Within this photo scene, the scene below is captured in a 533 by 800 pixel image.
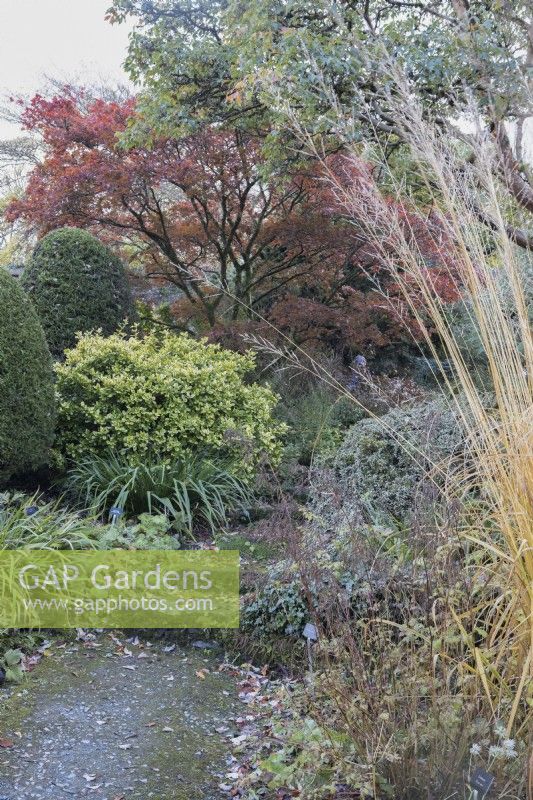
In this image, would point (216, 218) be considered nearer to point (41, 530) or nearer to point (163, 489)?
point (163, 489)

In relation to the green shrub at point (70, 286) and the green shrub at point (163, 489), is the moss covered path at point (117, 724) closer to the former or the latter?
the green shrub at point (163, 489)

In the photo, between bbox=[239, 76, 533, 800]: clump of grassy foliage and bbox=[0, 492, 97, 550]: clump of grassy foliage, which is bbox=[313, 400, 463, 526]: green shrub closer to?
bbox=[0, 492, 97, 550]: clump of grassy foliage

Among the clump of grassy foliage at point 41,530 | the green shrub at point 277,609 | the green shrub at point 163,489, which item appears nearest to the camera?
the green shrub at point 277,609

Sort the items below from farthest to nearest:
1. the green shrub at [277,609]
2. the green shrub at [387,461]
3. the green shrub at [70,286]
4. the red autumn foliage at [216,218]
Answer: the red autumn foliage at [216,218]
the green shrub at [70,286]
the green shrub at [387,461]
the green shrub at [277,609]

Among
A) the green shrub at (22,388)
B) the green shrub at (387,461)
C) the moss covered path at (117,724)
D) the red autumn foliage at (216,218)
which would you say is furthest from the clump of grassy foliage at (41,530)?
the red autumn foliage at (216,218)

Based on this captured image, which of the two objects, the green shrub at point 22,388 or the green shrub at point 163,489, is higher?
the green shrub at point 22,388

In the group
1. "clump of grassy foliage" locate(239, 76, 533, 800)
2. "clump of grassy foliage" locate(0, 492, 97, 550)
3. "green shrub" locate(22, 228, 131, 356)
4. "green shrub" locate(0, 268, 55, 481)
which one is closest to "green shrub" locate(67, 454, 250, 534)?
"green shrub" locate(0, 268, 55, 481)

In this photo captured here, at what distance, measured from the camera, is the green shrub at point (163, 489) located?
4.30 metres

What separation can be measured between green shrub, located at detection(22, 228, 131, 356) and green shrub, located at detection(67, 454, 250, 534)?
1.76m

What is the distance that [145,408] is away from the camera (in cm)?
477

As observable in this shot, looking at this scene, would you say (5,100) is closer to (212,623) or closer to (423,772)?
(212,623)

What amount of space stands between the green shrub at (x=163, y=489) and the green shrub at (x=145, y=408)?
0.11 meters

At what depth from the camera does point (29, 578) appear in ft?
10.3

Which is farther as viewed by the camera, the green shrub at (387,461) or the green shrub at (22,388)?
the green shrub at (22,388)
